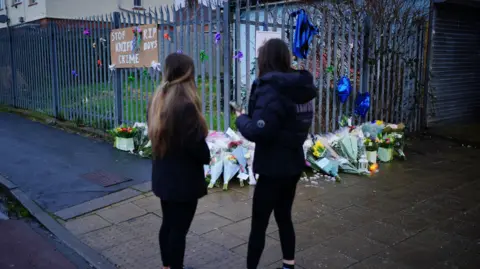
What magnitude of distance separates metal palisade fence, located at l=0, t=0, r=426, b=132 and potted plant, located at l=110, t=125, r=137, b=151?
55 cm

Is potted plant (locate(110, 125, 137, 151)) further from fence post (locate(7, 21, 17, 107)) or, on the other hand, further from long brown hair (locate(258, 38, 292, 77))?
fence post (locate(7, 21, 17, 107))

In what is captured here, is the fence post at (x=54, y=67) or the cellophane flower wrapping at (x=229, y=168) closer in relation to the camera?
the cellophane flower wrapping at (x=229, y=168)

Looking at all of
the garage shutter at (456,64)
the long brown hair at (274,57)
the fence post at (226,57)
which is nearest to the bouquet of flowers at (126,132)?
the fence post at (226,57)

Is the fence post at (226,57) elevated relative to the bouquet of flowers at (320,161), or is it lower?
elevated

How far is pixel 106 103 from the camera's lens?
9023mm

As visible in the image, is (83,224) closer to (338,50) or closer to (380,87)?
(338,50)

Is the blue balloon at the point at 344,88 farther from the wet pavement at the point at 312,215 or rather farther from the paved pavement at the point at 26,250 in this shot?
the paved pavement at the point at 26,250

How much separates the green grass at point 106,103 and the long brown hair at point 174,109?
3.54m

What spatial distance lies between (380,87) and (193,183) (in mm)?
6201

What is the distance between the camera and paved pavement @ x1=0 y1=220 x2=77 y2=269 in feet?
12.8

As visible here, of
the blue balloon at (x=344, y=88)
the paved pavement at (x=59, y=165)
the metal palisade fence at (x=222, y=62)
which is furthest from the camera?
the blue balloon at (x=344, y=88)

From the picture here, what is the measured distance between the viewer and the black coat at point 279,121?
10.1 feet

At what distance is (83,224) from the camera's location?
15.6 ft

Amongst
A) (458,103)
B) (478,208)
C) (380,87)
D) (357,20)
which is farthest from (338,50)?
(458,103)
